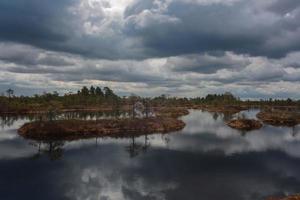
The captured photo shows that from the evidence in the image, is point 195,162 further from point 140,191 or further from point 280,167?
point 140,191

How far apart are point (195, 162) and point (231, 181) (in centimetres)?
1361

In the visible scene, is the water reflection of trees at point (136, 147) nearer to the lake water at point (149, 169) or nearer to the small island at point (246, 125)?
the lake water at point (149, 169)

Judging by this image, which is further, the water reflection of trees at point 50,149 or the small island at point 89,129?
the small island at point 89,129

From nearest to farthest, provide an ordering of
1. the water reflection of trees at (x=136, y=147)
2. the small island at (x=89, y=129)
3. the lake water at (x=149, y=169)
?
the lake water at (x=149, y=169) → the water reflection of trees at (x=136, y=147) → the small island at (x=89, y=129)

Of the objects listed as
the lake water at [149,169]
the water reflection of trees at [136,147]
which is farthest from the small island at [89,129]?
the water reflection of trees at [136,147]

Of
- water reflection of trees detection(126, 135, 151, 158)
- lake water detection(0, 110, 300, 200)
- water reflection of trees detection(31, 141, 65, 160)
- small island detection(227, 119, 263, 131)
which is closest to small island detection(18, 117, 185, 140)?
lake water detection(0, 110, 300, 200)

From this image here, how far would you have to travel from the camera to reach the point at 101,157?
6231 cm

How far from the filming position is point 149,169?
52.7m

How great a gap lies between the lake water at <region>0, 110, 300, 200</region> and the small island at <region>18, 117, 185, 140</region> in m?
Answer: 6.21

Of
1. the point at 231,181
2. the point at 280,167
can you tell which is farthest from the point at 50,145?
the point at 280,167

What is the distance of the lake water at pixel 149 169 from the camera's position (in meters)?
39.8

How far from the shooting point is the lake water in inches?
1566

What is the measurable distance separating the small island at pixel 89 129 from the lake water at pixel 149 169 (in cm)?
621

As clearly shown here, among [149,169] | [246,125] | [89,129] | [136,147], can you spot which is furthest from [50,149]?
[246,125]
